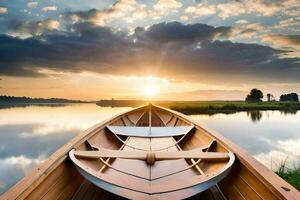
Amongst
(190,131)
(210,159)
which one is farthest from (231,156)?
(190,131)

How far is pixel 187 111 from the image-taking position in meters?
28.8

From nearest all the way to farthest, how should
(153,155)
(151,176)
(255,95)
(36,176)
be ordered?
(36,176), (151,176), (153,155), (255,95)

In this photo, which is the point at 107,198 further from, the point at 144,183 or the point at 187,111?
the point at 187,111

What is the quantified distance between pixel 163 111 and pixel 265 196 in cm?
775

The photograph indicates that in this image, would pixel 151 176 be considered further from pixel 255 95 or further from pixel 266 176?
pixel 255 95

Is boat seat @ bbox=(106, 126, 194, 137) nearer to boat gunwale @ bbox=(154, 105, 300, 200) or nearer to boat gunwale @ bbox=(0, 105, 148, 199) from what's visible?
boat gunwale @ bbox=(0, 105, 148, 199)

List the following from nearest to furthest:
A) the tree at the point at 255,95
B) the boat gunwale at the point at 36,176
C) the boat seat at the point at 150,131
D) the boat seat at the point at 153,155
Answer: the boat gunwale at the point at 36,176
the boat seat at the point at 153,155
the boat seat at the point at 150,131
the tree at the point at 255,95

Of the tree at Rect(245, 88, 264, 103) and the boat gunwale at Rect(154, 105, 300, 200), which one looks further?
the tree at Rect(245, 88, 264, 103)

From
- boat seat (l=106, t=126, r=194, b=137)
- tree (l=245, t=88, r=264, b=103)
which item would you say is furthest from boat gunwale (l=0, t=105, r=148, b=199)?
tree (l=245, t=88, r=264, b=103)

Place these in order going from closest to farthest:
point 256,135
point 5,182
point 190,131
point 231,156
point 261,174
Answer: point 261,174, point 231,156, point 190,131, point 5,182, point 256,135

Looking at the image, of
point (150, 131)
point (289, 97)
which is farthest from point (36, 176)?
point (289, 97)

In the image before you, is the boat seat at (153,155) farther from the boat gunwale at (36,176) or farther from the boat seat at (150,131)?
the boat seat at (150,131)

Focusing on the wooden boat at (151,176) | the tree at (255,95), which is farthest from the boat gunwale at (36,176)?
the tree at (255,95)

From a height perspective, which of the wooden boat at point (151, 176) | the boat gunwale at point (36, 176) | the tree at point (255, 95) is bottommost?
the wooden boat at point (151, 176)
